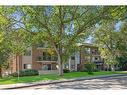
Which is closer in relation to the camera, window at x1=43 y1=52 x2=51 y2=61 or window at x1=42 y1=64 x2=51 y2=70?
window at x1=42 y1=64 x2=51 y2=70

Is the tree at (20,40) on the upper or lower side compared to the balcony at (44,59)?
upper

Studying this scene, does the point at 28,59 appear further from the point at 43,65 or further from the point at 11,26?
the point at 11,26

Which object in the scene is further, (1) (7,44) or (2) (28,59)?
(2) (28,59)

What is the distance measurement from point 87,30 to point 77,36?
1.87m

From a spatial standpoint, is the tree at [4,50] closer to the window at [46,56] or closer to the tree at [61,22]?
the tree at [61,22]

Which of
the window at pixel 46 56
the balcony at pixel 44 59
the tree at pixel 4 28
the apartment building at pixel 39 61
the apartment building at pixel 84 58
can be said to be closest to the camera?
the tree at pixel 4 28

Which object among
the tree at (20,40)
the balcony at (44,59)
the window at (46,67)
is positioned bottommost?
the window at (46,67)

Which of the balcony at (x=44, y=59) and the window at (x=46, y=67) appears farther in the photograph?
the window at (x=46, y=67)

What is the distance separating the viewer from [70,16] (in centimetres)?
3597

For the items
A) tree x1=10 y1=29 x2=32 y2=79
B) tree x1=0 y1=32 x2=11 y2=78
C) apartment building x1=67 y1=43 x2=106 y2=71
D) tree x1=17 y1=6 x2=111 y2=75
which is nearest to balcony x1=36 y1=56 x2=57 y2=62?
apartment building x1=67 y1=43 x2=106 y2=71

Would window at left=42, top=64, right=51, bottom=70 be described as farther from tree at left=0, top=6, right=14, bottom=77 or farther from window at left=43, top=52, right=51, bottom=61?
tree at left=0, top=6, right=14, bottom=77

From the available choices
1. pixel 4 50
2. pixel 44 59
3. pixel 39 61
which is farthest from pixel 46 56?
pixel 4 50

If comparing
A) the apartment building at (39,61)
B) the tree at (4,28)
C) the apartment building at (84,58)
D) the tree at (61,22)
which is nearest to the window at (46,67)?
the apartment building at (39,61)
